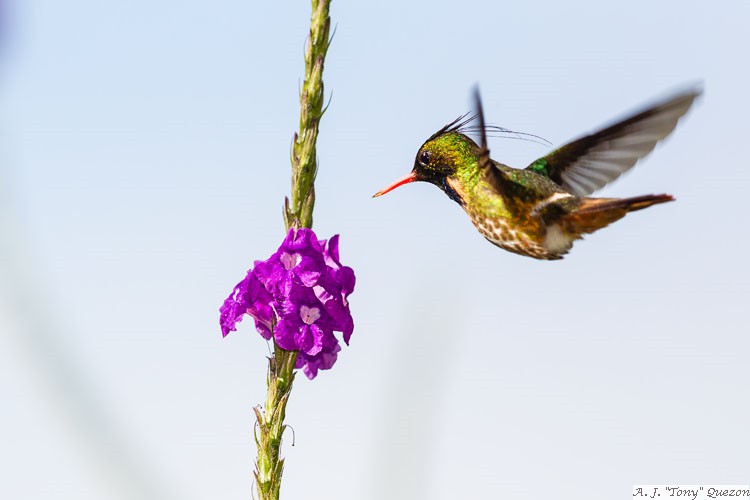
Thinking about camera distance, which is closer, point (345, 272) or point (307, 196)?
point (307, 196)

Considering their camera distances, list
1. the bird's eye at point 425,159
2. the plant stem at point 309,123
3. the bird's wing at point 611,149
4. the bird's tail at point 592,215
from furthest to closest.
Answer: the bird's eye at point 425,159 < the bird's tail at point 592,215 < the bird's wing at point 611,149 < the plant stem at point 309,123

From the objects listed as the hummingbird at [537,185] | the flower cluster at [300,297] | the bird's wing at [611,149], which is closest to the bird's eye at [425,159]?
the hummingbird at [537,185]

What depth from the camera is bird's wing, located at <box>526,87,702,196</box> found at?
2.36 m

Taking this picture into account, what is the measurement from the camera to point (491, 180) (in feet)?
7.53

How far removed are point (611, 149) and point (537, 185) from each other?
0.30 m

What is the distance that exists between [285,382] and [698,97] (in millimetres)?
1555

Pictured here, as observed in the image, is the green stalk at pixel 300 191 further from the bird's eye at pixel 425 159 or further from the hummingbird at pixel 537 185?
the bird's eye at pixel 425 159

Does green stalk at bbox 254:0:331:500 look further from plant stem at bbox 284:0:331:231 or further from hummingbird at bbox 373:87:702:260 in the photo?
hummingbird at bbox 373:87:702:260

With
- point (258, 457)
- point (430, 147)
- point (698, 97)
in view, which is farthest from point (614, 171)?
point (258, 457)

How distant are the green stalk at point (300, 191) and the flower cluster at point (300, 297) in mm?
95

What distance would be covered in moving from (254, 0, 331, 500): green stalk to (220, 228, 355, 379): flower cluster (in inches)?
3.7

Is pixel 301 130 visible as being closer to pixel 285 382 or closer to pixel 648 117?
pixel 285 382

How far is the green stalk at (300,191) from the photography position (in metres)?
2.15

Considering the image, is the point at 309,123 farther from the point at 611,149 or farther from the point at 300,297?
the point at 611,149
